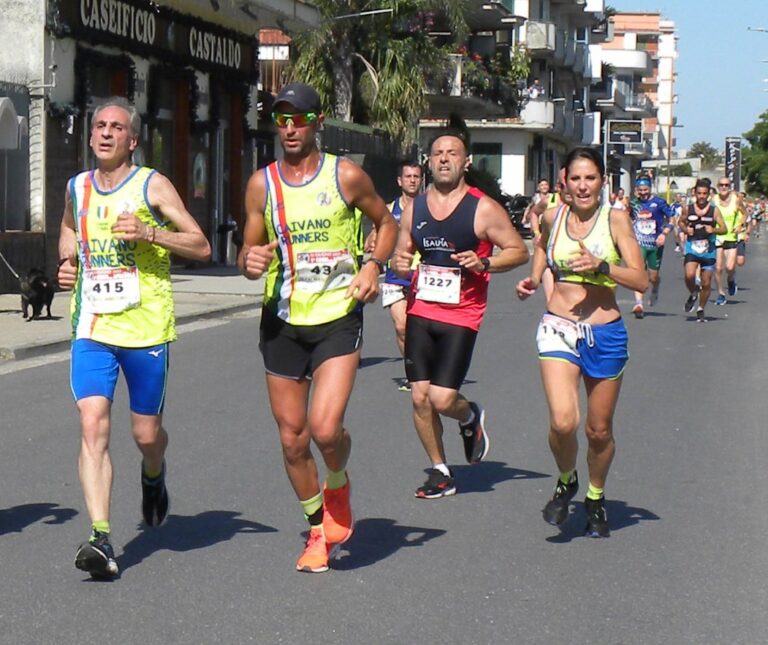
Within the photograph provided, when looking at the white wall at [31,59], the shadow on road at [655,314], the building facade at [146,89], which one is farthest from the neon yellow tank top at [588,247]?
the white wall at [31,59]

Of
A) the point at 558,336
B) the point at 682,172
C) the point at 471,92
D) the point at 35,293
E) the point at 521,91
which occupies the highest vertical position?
the point at 521,91

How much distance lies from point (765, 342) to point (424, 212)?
1030cm

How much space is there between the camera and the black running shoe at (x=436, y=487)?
326 inches

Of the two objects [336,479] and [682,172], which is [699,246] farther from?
[682,172]

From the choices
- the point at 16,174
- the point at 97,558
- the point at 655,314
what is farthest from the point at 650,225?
the point at 97,558

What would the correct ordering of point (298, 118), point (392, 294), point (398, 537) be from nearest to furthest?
point (298, 118), point (398, 537), point (392, 294)

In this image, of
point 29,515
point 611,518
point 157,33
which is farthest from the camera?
point 157,33

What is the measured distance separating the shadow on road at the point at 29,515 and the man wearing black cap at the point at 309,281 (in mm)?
1563

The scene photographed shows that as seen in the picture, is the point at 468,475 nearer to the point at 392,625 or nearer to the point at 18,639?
the point at 392,625

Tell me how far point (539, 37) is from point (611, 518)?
62073 mm

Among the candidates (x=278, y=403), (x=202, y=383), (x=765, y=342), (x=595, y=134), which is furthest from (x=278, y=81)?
(x=595, y=134)

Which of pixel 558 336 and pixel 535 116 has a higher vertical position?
pixel 535 116

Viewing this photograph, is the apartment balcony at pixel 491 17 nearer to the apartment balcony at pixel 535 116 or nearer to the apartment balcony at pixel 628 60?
the apartment balcony at pixel 535 116

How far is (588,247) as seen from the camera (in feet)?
23.7
